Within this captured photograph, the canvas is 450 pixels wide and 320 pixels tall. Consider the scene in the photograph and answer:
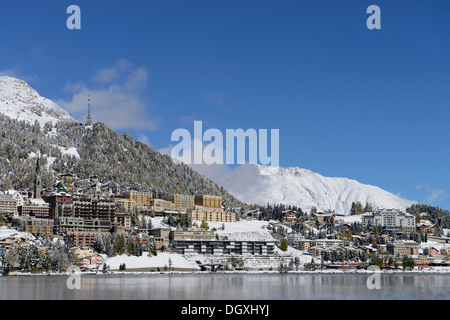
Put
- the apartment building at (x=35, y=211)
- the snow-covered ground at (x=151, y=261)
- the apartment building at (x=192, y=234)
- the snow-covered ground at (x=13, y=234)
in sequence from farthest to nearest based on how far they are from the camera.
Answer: the apartment building at (x=192, y=234) < the apartment building at (x=35, y=211) < the snow-covered ground at (x=13, y=234) < the snow-covered ground at (x=151, y=261)

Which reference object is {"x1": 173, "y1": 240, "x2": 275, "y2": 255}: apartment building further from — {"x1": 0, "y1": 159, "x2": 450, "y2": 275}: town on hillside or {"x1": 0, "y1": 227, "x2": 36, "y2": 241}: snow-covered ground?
{"x1": 0, "y1": 227, "x2": 36, "y2": 241}: snow-covered ground

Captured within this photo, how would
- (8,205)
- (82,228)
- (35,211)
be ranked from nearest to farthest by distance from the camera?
(82,228) → (8,205) → (35,211)

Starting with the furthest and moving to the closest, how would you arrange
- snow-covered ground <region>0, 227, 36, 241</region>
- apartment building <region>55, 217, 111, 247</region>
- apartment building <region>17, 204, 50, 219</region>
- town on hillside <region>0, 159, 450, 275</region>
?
apartment building <region>17, 204, 50, 219</region>
apartment building <region>55, 217, 111, 247</region>
town on hillside <region>0, 159, 450, 275</region>
snow-covered ground <region>0, 227, 36, 241</region>

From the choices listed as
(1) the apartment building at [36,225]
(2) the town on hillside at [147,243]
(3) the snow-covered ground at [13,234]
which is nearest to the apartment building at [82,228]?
(2) the town on hillside at [147,243]

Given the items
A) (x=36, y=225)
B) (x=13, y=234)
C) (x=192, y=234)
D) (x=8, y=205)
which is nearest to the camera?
(x=13, y=234)

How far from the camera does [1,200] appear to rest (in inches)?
6900

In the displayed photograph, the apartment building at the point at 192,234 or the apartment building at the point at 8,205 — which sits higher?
the apartment building at the point at 8,205

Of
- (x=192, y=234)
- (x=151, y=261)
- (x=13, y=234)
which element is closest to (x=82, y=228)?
(x=13, y=234)

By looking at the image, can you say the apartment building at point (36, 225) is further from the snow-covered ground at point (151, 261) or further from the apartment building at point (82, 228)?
the snow-covered ground at point (151, 261)

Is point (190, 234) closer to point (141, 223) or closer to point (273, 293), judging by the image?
point (141, 223)

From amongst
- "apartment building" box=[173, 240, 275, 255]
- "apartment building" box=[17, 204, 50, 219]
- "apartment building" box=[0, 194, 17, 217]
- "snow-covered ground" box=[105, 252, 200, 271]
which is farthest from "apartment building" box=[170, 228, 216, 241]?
"apartment building" box=[0, 194, 17, 217]

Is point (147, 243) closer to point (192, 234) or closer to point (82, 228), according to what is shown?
point (82, 228)

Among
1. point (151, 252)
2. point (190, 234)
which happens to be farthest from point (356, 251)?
point (151, 252)

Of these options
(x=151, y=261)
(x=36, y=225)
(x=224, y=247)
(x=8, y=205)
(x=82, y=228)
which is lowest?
(x=151, y=261)
